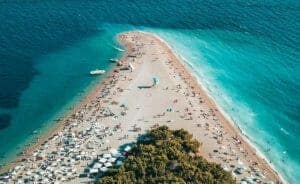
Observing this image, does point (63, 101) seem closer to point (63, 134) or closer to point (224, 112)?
point (63, 134)

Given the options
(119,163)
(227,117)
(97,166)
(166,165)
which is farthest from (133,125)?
(227,117)

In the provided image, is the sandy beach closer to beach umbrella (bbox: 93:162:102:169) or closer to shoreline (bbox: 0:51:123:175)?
shoreline (bbox: 0:51:123:175)

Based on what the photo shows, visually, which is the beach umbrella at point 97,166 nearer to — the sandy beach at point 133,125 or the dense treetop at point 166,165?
the sandy beach at point 133,125

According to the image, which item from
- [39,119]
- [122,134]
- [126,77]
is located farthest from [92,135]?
[126,77]

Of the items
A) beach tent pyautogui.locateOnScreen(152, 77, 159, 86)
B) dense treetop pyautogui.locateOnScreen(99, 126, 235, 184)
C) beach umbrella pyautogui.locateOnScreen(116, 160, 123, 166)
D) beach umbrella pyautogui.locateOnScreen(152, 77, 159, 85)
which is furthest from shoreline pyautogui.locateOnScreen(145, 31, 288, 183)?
beach umbrella pyautogui.locateOnScreen(116, 160, 123, 166)

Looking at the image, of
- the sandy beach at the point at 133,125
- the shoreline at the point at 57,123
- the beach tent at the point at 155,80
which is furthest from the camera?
the beach tent at the point at 155,80

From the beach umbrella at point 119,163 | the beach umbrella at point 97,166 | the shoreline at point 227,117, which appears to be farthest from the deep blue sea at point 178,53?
the beach umbrella at point 119,163

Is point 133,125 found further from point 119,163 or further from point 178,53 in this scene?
point 178,53
